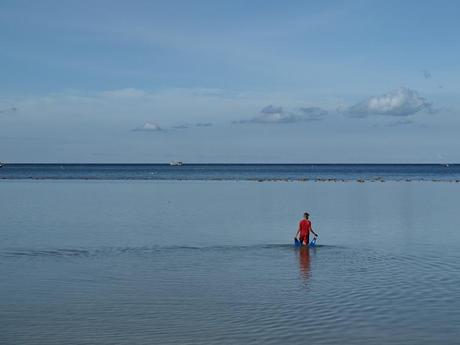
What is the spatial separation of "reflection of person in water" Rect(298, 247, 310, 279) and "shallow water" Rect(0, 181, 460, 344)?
0.25 feet

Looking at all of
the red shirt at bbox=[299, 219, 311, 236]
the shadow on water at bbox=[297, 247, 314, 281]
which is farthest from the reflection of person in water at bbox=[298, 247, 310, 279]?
the red shirt at bbox=[299, 219, 311, 236]

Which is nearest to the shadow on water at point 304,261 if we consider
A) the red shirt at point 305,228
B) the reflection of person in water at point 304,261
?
the reflection of person in water at point 304,261

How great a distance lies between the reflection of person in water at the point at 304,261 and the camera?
23797 millimetres

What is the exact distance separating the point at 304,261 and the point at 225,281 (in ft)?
18.3

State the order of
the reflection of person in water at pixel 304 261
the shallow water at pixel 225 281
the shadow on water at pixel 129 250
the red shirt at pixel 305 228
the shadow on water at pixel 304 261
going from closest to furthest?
the shallow water at pixel 225 281
the shadow on water at pixel 304 261
the reflection of person in water at pixel 304 261
the shadow on water at pixel 129 250
the red shirt at pixel 305 228

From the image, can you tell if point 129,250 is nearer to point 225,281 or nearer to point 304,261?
point 304,261

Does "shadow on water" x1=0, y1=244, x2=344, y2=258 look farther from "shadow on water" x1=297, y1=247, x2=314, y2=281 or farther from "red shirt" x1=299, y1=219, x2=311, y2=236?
"red shirt" x1=299, y1=219, x2=311, y2=236

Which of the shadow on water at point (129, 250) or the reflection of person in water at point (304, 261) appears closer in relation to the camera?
the reflection of person in water at point (304, 261)

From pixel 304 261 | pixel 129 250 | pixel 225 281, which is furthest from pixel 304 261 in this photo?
pixel 129 250

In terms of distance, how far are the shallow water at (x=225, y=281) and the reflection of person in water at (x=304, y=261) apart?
77mm

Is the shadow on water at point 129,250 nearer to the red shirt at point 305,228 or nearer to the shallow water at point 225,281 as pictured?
the shallow water at point 225,281

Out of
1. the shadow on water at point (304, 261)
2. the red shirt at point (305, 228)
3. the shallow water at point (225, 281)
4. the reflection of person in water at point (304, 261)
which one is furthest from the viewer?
the red shirt at point (305, 228)

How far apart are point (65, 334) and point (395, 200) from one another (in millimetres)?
51421

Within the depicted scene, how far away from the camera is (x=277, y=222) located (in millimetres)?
41906
